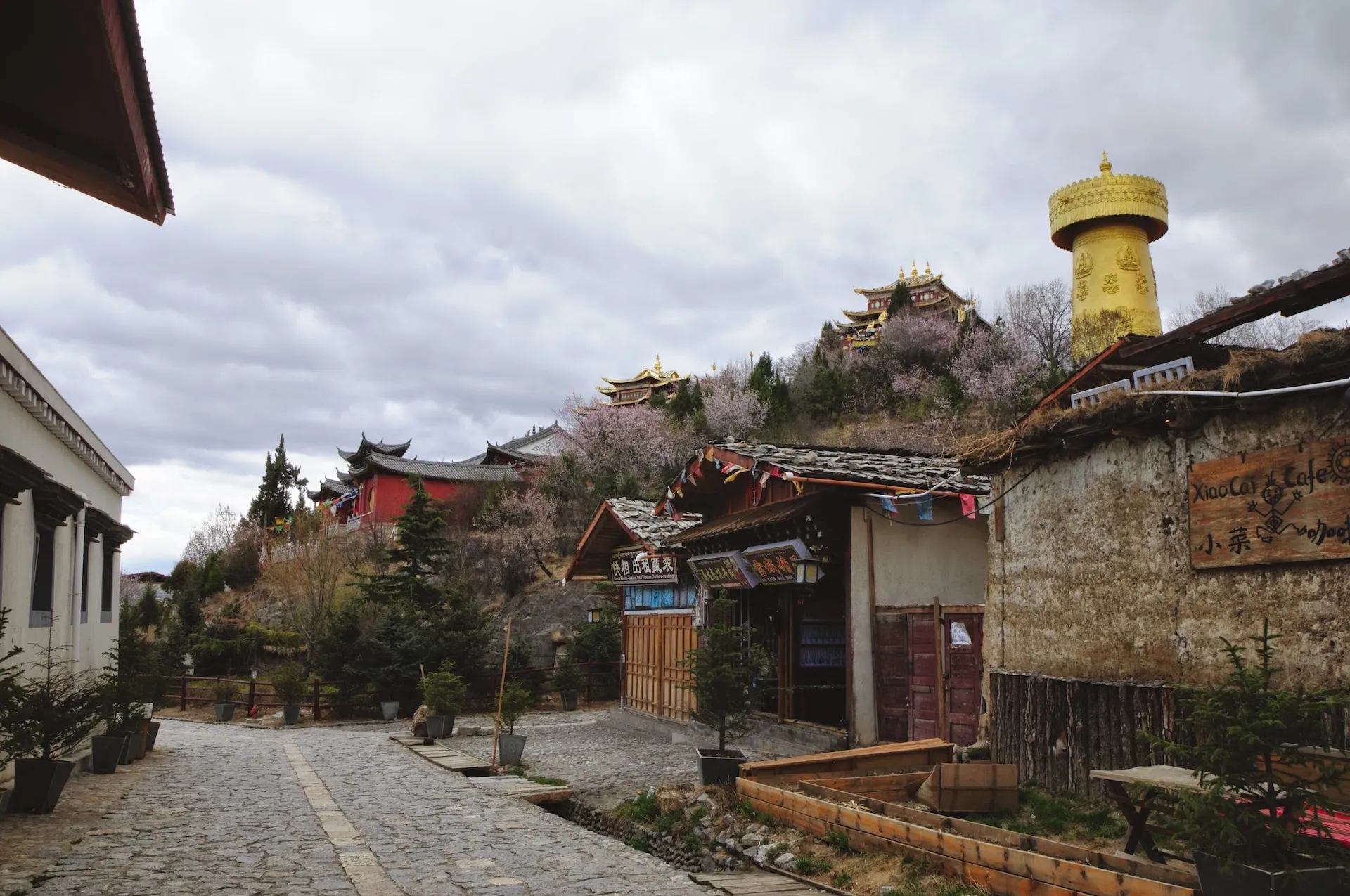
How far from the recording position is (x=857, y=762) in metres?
10.3

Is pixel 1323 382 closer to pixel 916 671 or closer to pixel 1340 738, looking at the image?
pixel 1340 738

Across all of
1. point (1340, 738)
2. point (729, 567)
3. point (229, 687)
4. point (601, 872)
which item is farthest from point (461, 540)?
point (1340, 738)

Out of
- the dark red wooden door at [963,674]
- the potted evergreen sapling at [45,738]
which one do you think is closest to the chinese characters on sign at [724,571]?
the dark red wooden door at [963,674]

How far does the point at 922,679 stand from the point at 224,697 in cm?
2118

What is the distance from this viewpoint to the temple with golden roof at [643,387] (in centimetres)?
6444

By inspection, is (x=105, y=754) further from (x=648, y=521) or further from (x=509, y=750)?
(x=648, y=521)

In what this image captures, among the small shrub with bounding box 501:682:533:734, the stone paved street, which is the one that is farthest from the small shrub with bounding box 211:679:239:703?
the small shrub with bounding box 501:682:533:734

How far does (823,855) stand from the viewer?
793 centimetres

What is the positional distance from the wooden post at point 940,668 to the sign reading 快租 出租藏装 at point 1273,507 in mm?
4518

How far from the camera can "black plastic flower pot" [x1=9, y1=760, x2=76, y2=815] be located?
9516 mm

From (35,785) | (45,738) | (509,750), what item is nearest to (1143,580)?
(509,750)

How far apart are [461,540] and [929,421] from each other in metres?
21.5

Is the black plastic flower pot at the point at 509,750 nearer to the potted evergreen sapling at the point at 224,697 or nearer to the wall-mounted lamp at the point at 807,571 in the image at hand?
the wall-mounted lamp at the point at 807,571

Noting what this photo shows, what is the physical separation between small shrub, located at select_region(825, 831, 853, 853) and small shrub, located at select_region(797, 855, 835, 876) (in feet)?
0.63
